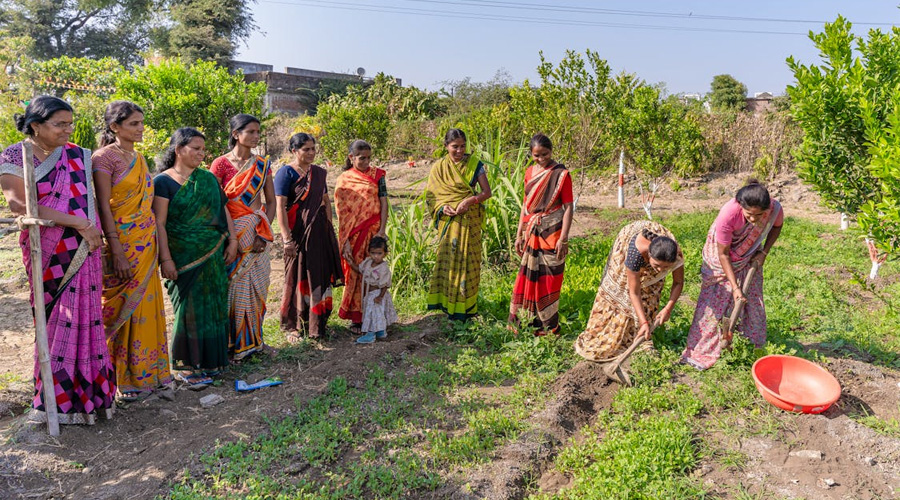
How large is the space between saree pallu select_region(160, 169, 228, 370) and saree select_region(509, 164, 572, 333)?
2.16 meters

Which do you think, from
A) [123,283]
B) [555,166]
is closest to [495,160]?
[555,166]

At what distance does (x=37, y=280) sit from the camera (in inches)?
117

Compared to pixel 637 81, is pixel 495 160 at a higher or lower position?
lower

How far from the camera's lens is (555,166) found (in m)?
4.37

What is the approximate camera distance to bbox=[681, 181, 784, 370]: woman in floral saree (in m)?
3.70

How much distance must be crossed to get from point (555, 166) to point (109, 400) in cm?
322

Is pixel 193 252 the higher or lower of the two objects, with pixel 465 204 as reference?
lower

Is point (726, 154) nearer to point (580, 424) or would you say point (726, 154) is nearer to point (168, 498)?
point (580, 424)

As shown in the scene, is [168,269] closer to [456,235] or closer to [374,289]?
[374,289]

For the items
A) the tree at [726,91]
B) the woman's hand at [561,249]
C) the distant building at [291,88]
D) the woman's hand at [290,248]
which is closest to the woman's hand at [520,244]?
the woman's hand at [561,249]

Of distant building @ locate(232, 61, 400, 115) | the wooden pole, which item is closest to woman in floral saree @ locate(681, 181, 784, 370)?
the wooden pole

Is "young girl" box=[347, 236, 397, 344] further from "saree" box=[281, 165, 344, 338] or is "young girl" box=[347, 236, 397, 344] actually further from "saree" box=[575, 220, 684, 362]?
"saree" box=[575, 220, 684, 362]

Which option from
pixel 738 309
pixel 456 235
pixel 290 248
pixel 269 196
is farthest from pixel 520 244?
pixel 269 196

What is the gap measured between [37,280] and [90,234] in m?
0.34
